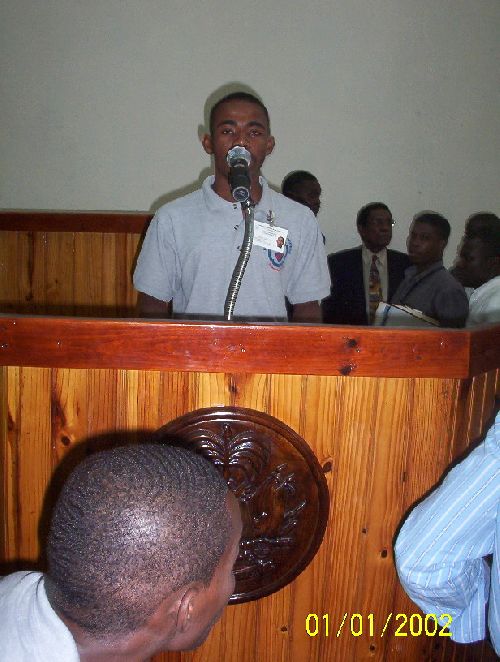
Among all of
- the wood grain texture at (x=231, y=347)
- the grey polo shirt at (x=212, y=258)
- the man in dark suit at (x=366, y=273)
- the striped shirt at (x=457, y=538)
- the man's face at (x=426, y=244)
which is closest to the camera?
the striped shirt at (x=457, y=538)

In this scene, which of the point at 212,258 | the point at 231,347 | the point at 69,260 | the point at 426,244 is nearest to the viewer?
the point at 231,347

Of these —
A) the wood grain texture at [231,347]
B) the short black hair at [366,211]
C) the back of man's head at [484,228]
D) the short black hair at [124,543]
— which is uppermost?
the short black hair at [366,211]

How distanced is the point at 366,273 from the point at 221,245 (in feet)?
5.84

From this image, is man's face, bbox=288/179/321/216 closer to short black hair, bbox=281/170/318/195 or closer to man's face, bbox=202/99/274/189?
short black hair, bbox=281/170/318/195

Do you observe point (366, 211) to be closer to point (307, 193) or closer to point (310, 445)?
point (307, 193)

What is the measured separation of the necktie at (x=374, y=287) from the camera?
128 inches

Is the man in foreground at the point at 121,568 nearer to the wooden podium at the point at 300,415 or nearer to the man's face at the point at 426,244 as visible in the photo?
the wooden podium at the point at 300,415

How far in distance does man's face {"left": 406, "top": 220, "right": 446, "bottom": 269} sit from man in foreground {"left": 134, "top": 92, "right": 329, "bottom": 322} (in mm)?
1114

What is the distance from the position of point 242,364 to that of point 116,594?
484 millimetres

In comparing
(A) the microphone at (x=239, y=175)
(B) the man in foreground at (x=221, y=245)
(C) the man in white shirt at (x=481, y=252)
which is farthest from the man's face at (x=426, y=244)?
(A) the microphone at (x=239, y=175)

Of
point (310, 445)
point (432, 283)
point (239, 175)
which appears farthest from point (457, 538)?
point (432, 283)

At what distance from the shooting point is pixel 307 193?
11.1 ft

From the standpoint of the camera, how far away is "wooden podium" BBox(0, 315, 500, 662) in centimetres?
108

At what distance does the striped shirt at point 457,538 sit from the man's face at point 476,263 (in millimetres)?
1569
